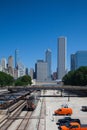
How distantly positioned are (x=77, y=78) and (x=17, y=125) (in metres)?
143

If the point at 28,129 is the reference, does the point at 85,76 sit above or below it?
above

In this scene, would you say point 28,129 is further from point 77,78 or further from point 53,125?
point 77,78

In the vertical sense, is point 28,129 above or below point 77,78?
below

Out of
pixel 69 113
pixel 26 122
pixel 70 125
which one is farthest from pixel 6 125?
pixel 69 113

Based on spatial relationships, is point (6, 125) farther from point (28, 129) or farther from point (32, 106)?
point (32, 106)

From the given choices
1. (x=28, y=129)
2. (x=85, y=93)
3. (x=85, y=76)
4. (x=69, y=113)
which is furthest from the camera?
(x=85, y=76)

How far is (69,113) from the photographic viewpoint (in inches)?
2670

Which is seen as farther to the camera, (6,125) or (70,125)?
(6,125)

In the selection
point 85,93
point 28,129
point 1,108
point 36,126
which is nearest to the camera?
point 28,129

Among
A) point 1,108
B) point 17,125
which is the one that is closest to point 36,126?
point 17,125

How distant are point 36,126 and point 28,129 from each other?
3.28 meters

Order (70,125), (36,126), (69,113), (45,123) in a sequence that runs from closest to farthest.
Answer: (70,125), (36,126), (45,123), (69,113)

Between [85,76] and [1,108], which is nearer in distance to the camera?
[1,108]

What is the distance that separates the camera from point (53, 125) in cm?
5162
